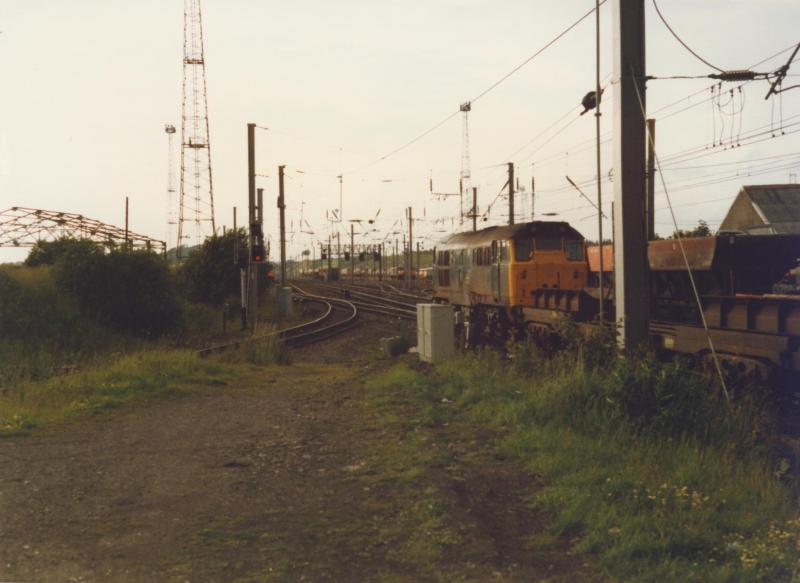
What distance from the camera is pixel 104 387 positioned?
12.1 meters

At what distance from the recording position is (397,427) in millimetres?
9188

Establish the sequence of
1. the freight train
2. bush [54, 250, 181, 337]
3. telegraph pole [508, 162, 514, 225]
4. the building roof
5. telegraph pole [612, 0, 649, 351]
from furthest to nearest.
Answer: the building roof
telegraph pole [508, 162, 514, 225]
bush [54, 250, 181, 337]
telegraph pole [612, 0, 649, 351]
the freight train

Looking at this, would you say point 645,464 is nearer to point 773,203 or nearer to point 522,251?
point 522,251

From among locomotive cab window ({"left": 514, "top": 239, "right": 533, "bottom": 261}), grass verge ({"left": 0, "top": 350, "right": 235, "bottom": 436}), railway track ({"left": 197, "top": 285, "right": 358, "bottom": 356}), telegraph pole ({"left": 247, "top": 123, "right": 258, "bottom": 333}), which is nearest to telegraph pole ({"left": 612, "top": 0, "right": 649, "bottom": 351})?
grass verge ({"left": 0, "top": 350, "right": 235, "bottom": 436})

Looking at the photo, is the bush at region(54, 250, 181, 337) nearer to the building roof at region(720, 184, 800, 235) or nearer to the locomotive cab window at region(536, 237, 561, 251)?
the locomotive cab window at region(536, 237, 561, 251)

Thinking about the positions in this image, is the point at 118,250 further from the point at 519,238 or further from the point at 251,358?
the point at 519,238

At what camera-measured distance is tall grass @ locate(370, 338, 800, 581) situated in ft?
16.1

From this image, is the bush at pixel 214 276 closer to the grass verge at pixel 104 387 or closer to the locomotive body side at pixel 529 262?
the locomotive body side at pixel 529 262

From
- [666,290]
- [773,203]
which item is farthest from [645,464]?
[773,203]

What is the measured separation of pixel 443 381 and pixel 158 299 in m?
14.6

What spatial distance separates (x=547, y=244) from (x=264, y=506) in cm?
1389

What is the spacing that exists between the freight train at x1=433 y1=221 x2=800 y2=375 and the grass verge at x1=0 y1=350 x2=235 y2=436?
742cm

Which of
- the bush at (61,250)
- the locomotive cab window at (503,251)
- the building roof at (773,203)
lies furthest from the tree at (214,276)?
the building roof at (773,203)

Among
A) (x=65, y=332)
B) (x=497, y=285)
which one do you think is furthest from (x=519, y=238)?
(x=65, y=332)
